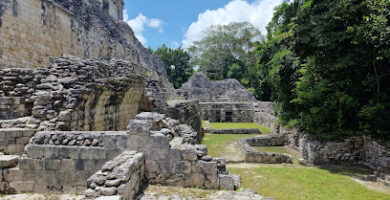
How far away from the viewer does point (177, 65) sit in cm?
4625

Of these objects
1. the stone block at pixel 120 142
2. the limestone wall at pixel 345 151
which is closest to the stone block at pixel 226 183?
the stone block at pixel 120 142

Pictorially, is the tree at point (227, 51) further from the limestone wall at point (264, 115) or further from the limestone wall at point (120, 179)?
the limestone wall at point (120, 179)

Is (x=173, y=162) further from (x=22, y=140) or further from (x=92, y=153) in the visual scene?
(x=22, y=140)

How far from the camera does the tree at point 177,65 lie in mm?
45750

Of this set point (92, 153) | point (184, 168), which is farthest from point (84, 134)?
point (184, 168)

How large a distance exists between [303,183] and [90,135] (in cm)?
641

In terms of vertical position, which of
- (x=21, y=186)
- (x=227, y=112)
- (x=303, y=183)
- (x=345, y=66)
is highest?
(x=345, y=66)

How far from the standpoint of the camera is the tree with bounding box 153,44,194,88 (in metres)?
45.8

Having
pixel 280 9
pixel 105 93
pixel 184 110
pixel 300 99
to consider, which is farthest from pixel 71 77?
pixel 280 9

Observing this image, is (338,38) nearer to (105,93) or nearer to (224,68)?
(105,93)

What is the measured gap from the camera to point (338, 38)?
29.8 ft

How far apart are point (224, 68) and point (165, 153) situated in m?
39.6

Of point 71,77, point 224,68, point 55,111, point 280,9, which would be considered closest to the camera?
point 55,111

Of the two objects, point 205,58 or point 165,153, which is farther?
point 205,58
